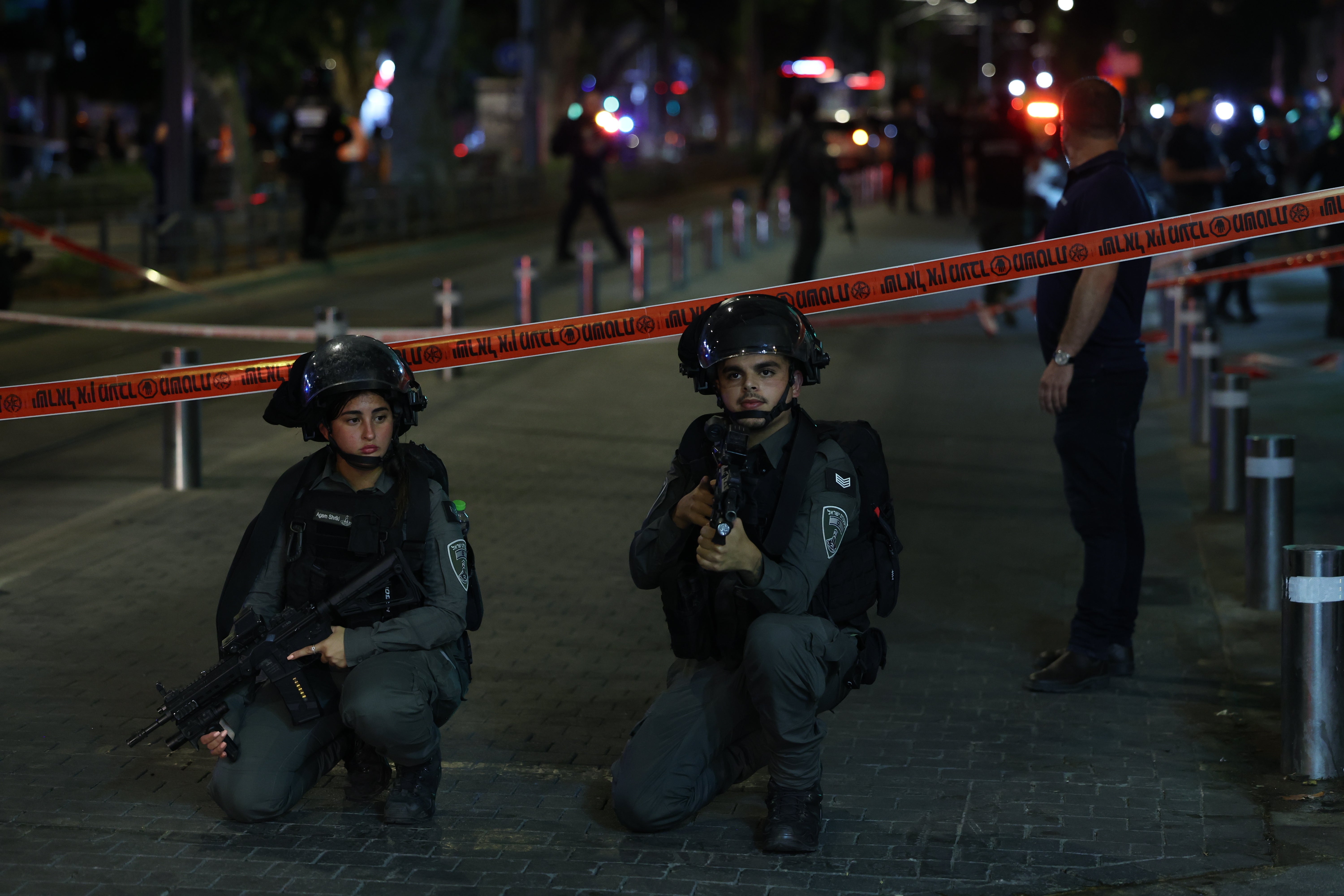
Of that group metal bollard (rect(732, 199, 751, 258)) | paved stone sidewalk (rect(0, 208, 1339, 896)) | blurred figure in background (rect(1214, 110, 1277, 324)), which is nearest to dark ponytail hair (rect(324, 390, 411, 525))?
paved stone sidewalk (rect(0, 208, 1339, 896))

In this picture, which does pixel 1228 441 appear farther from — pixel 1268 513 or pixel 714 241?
pixel 714 241

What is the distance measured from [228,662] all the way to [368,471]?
0.64 meters

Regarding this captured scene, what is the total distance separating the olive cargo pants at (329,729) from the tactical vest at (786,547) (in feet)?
2.28

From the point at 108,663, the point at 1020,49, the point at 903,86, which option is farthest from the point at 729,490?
the point at 903,86

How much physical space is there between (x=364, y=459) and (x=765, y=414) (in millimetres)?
1096

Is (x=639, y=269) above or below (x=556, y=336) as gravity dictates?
above

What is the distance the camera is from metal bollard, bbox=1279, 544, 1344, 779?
4.98m

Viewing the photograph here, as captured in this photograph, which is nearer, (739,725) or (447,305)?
(739,725)

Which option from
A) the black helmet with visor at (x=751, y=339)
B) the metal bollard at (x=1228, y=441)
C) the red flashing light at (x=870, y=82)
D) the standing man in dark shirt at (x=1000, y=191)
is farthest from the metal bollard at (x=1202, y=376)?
the red flashing light at (x=870, y=82)

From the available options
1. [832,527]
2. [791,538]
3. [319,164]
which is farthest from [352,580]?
[319,164]

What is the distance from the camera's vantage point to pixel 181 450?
31.0 feet

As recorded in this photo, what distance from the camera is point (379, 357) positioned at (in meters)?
4.70

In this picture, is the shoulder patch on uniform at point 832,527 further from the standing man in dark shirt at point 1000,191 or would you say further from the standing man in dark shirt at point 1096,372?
the standing man in dark shirt at point 1000,191

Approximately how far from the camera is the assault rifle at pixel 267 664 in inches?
179
